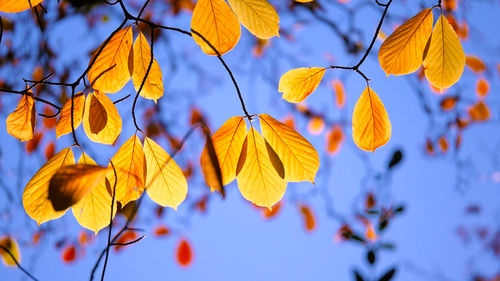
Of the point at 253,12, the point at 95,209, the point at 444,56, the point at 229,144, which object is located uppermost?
the point at 253,12

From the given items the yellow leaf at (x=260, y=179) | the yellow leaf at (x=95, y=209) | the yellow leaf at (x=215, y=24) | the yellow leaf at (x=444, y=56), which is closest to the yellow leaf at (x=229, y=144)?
the yellow leaf at (x=260, y=179)

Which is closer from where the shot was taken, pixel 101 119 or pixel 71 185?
pixel 71 185

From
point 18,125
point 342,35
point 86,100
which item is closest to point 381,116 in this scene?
point 86,100

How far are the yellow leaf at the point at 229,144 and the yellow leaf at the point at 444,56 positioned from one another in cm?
36

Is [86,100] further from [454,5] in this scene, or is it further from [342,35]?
[454,5]

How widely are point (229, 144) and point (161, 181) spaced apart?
6.3 inches

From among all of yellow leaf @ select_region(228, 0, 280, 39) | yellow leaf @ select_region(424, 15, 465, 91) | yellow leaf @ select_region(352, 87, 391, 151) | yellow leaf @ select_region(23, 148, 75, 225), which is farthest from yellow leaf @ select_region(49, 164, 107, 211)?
yellow leaf @ select_region(424, 15, 465, 91)

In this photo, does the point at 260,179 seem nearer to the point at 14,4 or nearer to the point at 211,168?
the point at 211,168

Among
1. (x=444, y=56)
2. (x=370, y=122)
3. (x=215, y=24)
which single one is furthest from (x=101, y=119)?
(x=444, y=56)

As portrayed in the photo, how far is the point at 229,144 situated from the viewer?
0.62 m

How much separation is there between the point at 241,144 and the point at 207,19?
233 mm

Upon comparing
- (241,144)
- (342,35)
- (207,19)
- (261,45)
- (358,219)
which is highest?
(207,19)

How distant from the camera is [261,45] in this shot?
3.51m

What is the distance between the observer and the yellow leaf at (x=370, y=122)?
2.17 feet
